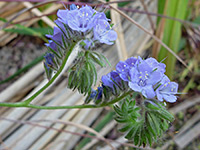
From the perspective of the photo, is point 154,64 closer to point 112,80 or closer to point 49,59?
point 112,80

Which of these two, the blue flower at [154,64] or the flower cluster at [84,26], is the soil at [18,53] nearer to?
the flower cluster at [84,26]

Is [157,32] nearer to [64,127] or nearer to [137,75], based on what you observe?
[64,127]

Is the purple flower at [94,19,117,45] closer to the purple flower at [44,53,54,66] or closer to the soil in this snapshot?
the purple flower at [44,53,54,66]

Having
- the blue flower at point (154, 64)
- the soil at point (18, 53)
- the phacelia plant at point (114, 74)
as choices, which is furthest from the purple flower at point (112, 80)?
the soil at point (18, 53)

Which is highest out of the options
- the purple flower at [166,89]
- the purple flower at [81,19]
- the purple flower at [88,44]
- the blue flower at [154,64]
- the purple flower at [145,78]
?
the purple flower at [81,19]

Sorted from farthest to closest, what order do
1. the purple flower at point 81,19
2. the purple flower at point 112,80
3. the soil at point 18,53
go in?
the soil at point 18,53
the purple flower at point 112,80
the purple flower at point 81,19

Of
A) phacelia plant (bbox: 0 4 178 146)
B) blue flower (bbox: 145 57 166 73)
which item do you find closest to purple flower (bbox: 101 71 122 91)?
phacelia plant (bbox: 0 4 178 146)

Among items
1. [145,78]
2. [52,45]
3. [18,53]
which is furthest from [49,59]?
[18,53]
